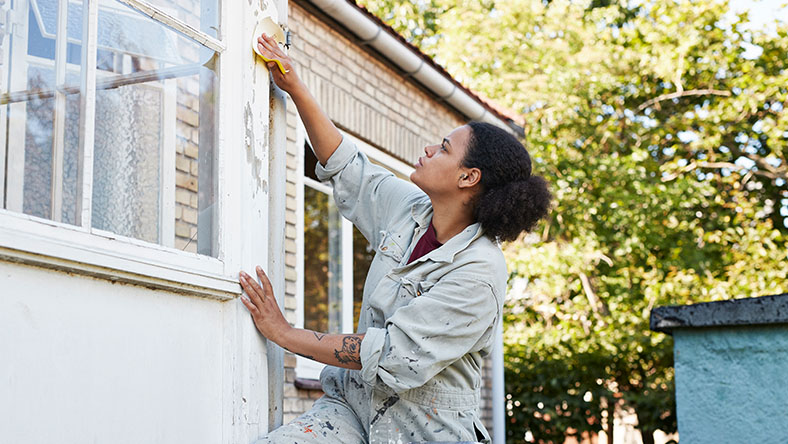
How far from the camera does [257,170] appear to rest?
2449mm

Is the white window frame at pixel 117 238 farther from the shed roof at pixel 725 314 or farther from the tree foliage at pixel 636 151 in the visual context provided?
the tree foliage at pixel 636 151

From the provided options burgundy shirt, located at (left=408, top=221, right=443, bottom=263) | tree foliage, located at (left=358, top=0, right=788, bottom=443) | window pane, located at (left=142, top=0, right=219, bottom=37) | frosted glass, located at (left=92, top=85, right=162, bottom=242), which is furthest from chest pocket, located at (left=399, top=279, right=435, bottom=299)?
tree foliage, located at (left=358, top=0, right=788, bottom=443)

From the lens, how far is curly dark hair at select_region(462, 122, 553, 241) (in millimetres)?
2623

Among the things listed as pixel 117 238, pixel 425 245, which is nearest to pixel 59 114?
pixel 117 238

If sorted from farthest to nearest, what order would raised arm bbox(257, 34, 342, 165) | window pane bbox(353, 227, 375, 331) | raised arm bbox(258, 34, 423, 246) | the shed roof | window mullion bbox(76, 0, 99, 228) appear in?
window pane bbox(353, 227, 375, 331) < the shed roof < raised arm bbox(258, 34, 423, 246) < raised arm bbox(257, 34, 342, 165) < window mullion bbox(76, 0, 99, 228)

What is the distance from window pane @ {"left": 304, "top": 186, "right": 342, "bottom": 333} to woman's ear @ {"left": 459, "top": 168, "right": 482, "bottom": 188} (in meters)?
3.81

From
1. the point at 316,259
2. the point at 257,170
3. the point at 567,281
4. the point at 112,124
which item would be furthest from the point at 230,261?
the point at 567,281

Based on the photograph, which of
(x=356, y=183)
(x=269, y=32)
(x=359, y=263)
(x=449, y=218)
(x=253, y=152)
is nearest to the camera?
(x=253, y=152)

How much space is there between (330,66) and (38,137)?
4.27 m

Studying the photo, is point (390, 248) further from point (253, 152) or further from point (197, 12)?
point (197, 12)

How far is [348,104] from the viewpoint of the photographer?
6.15 m

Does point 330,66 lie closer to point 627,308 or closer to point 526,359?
point 526,359

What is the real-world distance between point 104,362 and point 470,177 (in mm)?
1261

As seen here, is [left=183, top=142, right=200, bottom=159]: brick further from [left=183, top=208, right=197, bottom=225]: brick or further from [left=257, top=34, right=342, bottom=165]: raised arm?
[left=257, top=34, right=342, bottom=165]: raised arm
